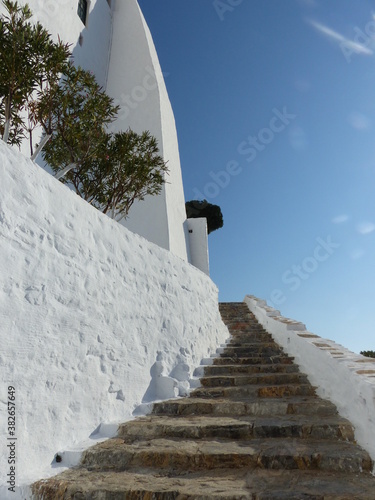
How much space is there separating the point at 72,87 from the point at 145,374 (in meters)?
4.81

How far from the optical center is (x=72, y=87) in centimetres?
628

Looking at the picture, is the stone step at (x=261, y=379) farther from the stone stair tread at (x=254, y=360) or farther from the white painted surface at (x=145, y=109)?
the white painted surface at (x=145, y=109)

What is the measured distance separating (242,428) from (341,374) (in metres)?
1.16

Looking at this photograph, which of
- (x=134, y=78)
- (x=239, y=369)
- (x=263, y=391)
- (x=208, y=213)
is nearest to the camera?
(x=263, y=391)

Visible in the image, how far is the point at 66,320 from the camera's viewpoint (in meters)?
3.51

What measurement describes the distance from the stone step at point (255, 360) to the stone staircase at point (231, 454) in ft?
3.68

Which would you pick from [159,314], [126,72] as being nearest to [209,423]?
[159,314]

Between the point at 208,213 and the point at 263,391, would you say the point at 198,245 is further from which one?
the point at 263,391

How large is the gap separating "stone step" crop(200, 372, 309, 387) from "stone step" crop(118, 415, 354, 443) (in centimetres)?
113

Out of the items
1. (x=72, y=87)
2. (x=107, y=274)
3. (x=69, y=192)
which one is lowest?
(x=107, y=274)

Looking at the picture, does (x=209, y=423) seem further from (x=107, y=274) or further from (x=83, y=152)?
(x=83, y=152)

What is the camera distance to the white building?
463 inches

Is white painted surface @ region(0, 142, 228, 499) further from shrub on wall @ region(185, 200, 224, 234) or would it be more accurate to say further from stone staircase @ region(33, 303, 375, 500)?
shrub on wall @ region(185, 200, 224, 234)

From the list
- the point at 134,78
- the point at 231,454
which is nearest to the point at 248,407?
the point at 231,454
